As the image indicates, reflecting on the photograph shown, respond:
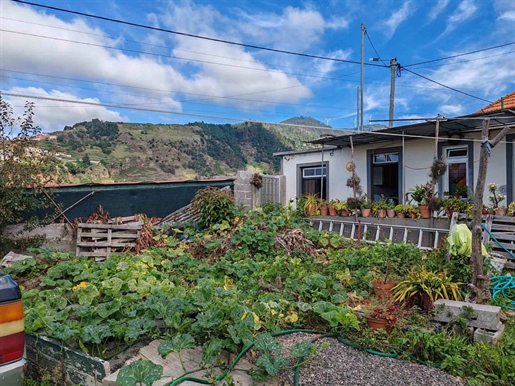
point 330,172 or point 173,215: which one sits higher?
point 330,172

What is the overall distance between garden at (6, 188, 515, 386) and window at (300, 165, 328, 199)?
15.5ft

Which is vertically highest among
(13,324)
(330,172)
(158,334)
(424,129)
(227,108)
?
(227,108)

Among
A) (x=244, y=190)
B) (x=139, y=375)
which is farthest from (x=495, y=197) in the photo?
(x=139, y=375)

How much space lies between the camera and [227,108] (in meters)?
15.7

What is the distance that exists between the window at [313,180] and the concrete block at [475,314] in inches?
318

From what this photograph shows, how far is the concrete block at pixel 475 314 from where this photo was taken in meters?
3.09

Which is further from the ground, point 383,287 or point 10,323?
point 10,323

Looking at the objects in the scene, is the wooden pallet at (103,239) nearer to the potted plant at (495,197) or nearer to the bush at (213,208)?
the bush at (213,208)

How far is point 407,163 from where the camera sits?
30.4 feet

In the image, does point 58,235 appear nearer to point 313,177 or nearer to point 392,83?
point 313,177

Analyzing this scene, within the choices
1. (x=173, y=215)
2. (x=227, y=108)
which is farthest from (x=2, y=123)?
(x=227, y=108)

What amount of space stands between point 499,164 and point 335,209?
12.1 ft

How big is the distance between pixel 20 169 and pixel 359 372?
231 inches

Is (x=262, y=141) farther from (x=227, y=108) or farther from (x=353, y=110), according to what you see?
(x=227, y=108)
